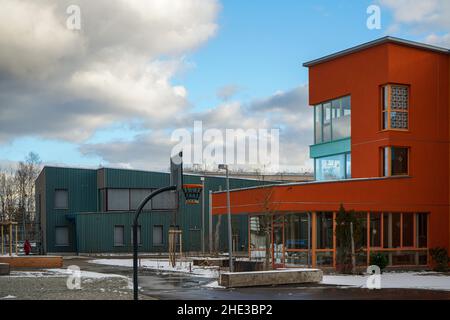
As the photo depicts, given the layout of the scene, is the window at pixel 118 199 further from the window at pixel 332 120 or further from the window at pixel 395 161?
the window at pixel 395 161

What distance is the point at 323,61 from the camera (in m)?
38.2

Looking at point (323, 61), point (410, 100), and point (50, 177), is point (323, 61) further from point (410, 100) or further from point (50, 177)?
point (50, 177)

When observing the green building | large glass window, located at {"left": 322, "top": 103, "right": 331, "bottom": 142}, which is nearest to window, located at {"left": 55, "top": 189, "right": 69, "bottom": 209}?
the green building

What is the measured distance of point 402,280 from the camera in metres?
28.8

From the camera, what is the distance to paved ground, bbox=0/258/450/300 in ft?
72.1

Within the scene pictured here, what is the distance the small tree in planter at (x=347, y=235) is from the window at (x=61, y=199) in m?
37.5

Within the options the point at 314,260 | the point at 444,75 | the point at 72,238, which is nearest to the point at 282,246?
the point at 314,260

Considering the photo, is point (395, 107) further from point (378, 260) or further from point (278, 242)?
point (278, 242)

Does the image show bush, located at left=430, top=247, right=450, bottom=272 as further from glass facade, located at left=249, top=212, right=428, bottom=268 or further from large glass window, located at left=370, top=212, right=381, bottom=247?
large glass window, located at left=370, top=212, right=381, bottom=247

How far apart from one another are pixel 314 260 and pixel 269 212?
306 centimetres

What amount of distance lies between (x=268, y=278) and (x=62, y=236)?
40775mm

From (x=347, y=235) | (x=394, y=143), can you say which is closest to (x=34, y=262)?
(x=347, y=235)
